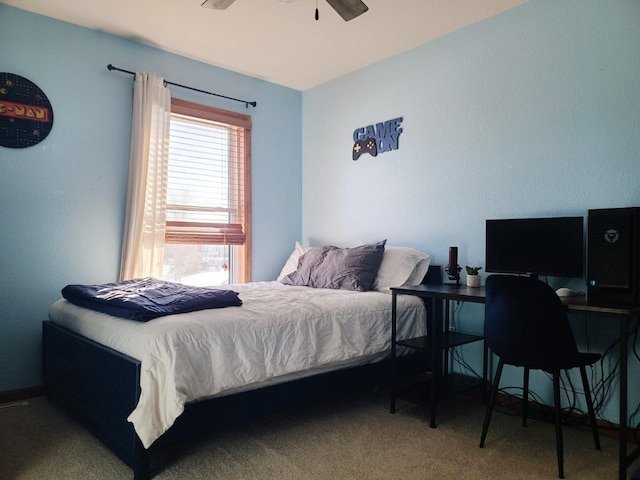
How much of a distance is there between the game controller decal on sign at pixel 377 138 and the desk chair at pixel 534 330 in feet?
5.99

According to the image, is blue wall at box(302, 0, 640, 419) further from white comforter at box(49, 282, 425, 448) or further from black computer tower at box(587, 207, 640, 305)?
white comforter at box(49, 282, 425, 448)

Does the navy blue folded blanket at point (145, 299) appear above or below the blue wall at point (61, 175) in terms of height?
below

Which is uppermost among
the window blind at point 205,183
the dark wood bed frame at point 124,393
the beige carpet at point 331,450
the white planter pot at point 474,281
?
the window blind at point 205,183

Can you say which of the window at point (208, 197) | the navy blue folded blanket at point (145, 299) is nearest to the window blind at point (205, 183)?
the window at point (208, 197)

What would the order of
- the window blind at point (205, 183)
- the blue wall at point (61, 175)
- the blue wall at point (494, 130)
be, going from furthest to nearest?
the window blind at point (205, 183) < the blue wall at point (61, 175) < the blue wall at point (494, 130)

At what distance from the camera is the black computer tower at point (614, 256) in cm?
201

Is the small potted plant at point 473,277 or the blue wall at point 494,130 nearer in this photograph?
the blue wall at point 494,130

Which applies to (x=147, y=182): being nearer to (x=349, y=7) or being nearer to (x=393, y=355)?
(x=349, y=7)

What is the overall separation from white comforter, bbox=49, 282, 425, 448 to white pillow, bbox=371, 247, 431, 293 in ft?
0.68

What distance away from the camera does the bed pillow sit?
326cm

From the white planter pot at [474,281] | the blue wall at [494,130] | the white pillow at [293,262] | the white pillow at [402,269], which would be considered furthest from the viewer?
the white pillow at [293,262]

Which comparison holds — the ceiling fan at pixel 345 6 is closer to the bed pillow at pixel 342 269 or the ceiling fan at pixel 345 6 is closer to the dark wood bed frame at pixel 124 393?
the bed pillow at pixel 342 269

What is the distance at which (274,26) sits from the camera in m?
3.23

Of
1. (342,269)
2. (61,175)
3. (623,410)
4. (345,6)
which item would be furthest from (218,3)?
(623,410)
